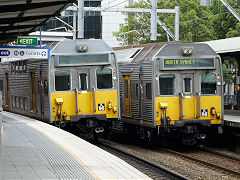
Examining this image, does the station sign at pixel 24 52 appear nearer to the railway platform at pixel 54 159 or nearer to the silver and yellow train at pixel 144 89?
the silver and yellow train at pixel 144 89

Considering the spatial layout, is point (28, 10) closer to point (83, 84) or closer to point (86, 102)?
point (83, 84)

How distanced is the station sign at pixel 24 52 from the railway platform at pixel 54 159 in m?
2.90

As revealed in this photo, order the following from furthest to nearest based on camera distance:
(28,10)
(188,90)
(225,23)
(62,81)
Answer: (225,23)
(62,81)
(188,90)
(28,10)

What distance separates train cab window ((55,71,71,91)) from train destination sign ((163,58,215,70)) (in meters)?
3.42

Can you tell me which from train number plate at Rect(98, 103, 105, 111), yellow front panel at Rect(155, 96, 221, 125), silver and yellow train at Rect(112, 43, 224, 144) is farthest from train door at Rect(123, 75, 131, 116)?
yellow front panel at Rect(155, 96, 221, 125)

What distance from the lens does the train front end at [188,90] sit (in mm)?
17375

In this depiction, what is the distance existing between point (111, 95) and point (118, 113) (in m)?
0.67

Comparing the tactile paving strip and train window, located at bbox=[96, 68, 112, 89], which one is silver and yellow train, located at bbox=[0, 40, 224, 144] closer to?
train window, located at bbox=[96, 68, 112, 89]

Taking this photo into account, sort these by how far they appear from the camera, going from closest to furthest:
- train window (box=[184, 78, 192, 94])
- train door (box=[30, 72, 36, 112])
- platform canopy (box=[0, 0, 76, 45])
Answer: platform canopy (box=[0, 0, 76, 45]) < train window (box=[184, 78, 192, 94]) < train door (box=[30, 72, 36, 112])

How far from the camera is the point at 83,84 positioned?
59.8 ft

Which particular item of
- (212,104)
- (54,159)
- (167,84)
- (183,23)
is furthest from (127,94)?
(183,23)

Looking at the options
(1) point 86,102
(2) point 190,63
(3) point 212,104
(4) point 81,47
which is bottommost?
(3) point 212,104

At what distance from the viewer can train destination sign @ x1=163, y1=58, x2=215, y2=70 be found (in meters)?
17.4

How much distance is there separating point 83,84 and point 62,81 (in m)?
0.74
